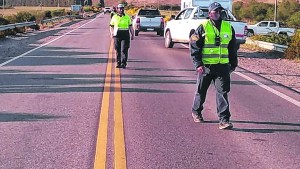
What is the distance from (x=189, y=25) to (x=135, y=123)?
1295 centimetres

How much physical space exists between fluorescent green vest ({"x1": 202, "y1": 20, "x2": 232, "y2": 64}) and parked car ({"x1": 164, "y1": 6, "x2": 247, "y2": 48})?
37.0 feet

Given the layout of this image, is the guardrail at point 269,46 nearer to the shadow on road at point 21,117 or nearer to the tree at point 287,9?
the shadow on road at point 21,117

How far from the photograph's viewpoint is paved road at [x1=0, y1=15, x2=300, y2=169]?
608 cm

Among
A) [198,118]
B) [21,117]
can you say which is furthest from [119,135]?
[21,117]

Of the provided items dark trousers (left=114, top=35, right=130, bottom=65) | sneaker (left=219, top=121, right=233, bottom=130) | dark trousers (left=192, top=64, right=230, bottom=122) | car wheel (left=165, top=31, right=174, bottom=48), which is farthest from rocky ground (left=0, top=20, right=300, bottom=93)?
sneaker (left=219, top=121, right=233, bottom=130)

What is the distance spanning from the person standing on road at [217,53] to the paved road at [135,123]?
0.48 m

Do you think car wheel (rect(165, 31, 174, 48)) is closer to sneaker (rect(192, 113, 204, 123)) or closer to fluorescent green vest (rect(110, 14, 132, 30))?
fluorescent green vest (rect(110, 14, 132, 30))

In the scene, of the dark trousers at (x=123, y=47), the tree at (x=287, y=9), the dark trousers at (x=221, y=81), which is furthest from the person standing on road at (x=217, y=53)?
the tree at (x=287, y=9)

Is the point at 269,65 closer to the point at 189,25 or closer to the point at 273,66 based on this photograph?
the point at 273,66

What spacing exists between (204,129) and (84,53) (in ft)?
43.0

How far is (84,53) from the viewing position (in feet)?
66.2

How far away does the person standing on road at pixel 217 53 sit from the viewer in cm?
751

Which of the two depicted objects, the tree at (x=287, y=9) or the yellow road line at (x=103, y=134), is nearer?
the yellow road line at (x=103, y=134)

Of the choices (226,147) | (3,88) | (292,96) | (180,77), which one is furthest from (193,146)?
(180,77)
